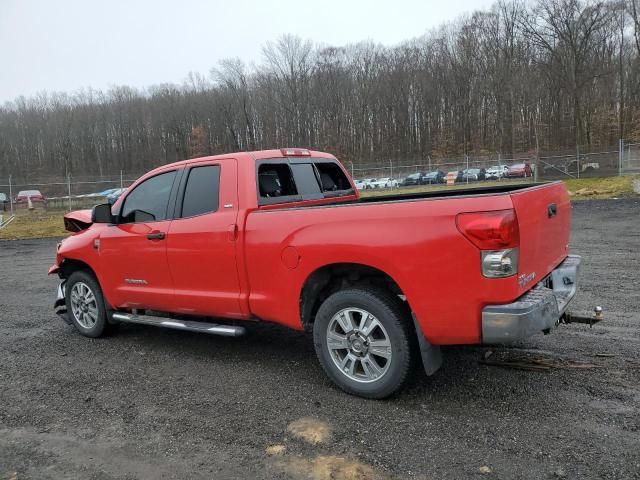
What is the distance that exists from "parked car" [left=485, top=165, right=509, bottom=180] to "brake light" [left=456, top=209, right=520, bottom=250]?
34491 millimetres

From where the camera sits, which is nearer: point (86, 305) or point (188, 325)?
point (188, 325)

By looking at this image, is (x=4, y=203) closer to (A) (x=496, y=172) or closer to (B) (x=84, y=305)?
(B) (x=84, y=305)

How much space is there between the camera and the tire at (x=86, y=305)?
585cm

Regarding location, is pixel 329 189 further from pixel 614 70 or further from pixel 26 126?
pixel 26 126

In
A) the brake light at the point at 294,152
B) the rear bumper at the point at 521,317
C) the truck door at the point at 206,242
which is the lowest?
the rear bumper at the point at 521,317

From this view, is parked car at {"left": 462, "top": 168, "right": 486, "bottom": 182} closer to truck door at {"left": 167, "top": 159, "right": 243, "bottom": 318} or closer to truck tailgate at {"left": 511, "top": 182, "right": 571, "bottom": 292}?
truck tailgate at {"left": 511, "top": 182, "right": 571, "bottom": 292}

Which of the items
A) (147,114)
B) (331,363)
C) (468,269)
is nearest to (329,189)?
(331,363)

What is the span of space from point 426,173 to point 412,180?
3.79ft

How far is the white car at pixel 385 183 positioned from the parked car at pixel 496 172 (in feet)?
22.2

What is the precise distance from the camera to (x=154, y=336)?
6.04m

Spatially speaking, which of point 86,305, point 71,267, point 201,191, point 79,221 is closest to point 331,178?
point 201,191

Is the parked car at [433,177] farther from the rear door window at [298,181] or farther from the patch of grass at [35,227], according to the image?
the rear door window at [298,181]

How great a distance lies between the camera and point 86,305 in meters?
6.00

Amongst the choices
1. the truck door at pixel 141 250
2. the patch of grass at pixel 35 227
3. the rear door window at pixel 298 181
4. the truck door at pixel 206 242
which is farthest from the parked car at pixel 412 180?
the truck door at pixel 206 242
